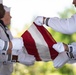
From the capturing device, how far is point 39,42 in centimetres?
184

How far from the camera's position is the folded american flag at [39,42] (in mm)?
1814

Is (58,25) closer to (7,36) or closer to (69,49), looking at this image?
(69,49)

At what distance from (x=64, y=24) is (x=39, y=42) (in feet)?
0.96

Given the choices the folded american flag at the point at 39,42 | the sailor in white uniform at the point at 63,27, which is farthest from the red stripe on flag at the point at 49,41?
the sailor in white uniform at the point at 63,27

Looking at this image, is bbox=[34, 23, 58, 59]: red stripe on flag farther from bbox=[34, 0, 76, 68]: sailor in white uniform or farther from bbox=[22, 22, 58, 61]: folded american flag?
bbox=[34, 0, 76, 68]: sailor in white uniform

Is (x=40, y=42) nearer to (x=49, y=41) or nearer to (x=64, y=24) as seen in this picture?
(x=49, y=41)

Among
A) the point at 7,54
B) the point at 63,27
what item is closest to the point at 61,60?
the point at 63,27

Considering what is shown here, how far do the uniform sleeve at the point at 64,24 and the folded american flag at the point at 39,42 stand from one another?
193mm

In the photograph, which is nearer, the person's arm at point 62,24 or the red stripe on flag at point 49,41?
the person's arm at point 62,24

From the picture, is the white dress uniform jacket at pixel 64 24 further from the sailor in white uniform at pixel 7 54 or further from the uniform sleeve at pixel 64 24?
Result: the sailor in white uniform at pixel 7 54

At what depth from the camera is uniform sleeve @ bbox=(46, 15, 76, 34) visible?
1574 mm

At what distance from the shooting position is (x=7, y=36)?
1.68 metres

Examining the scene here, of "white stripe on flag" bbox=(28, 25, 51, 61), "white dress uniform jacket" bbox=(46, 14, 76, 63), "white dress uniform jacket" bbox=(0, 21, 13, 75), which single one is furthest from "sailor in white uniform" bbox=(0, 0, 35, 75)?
"white dress uniform jacket" bbox=(46, 14, 76, 63)

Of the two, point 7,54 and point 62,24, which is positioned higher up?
point 62,24
